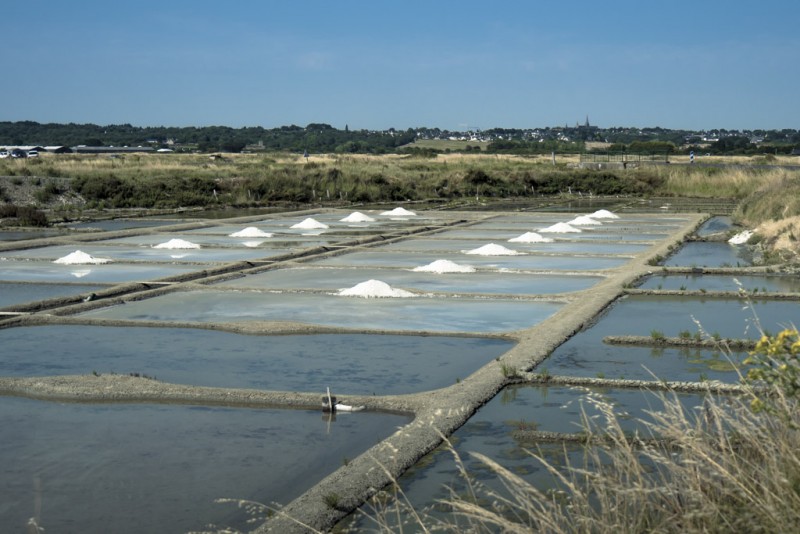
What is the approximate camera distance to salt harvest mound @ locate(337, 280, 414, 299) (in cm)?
1245

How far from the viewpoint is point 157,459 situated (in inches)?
238

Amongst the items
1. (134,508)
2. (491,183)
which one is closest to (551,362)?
(134,508)

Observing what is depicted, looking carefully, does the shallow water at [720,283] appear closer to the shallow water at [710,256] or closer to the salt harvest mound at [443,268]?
the shallow water at [710,256]

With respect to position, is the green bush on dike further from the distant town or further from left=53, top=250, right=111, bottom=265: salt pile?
the distant town

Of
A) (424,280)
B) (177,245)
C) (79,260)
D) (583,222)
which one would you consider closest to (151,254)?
(177,245)

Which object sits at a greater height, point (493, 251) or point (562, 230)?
point (493, 251)

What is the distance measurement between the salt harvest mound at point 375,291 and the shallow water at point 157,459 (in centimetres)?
532

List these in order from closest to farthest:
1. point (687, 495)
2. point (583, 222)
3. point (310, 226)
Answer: point (687, 495), point (310, 226), point (583, 222)

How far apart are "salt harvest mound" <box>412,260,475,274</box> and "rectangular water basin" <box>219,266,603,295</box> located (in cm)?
15

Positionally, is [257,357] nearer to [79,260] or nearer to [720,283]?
[720,283]

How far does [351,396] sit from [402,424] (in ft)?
2.24

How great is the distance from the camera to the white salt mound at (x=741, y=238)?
64.8 feet

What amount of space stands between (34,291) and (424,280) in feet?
15.8

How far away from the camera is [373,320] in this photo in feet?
35.3
